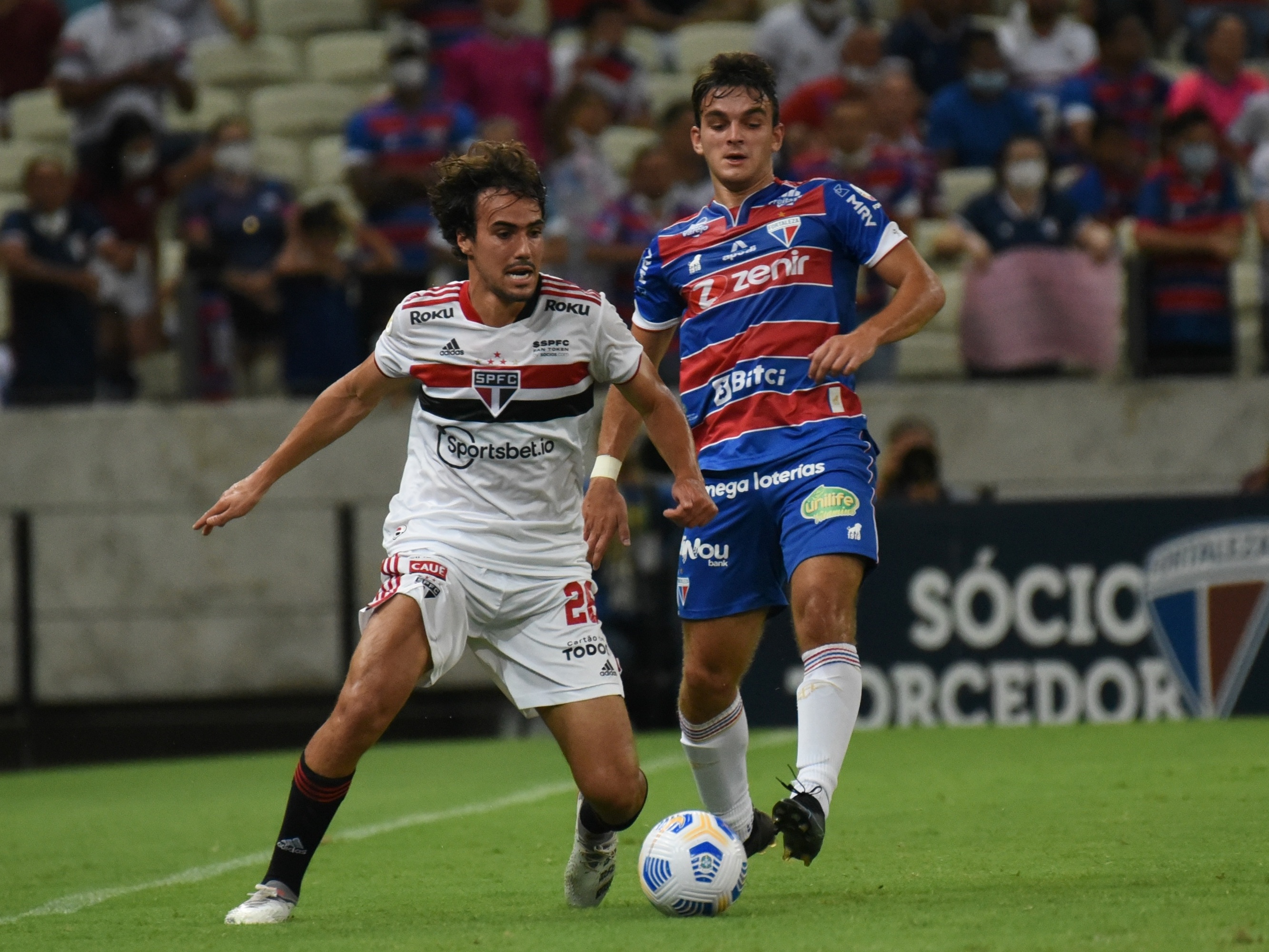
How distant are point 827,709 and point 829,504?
66 cm

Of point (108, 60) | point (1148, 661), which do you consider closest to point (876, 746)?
point (1148, 661)

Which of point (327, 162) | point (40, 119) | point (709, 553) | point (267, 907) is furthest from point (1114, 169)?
point (267, 907)

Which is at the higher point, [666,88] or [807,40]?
[807,40]

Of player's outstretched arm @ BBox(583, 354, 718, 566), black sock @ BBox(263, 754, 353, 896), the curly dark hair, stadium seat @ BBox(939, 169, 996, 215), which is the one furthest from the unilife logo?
stadium seat @ BBox(939, 169, 996, 215)

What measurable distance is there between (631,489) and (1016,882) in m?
7.24

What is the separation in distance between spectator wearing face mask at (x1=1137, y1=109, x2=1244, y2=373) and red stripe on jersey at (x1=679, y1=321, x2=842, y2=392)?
740 cm

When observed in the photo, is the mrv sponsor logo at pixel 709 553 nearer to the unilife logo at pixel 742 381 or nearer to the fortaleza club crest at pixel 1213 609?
the unilife logo at pixel 742 381

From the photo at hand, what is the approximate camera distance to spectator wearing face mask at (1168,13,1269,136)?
1466 centimetres

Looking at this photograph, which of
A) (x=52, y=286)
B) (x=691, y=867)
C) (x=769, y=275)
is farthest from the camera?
(x=52, y=286)

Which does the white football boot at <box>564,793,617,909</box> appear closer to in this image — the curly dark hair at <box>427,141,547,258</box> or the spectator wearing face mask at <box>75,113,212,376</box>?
the curly dark hair at <box>427,141,547,258</box>

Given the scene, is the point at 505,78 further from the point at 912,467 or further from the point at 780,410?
the point at 780,410

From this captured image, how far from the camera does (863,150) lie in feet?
45.0

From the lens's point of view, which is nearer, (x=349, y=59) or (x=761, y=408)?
(x=761, y=408)

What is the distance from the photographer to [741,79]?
6543 mm
